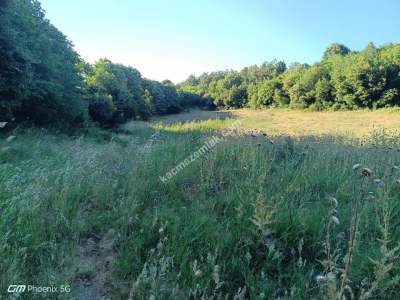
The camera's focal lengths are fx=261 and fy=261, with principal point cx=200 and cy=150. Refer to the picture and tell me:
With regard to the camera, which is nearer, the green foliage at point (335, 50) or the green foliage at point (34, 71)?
the green foliage at point (34, 71)

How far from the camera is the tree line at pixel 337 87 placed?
119 feet

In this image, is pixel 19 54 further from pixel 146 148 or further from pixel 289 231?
pixel 289 231

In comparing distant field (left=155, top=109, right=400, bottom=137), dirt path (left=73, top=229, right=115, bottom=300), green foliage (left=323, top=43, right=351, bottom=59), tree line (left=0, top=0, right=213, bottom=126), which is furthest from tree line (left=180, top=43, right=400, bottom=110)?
dirt path (left=73, top=229, right=115, bottom=300)

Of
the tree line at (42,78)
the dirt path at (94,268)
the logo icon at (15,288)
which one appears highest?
the tree line at (42,78)

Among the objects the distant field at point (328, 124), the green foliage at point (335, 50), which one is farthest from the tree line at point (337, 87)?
the green foliage at point (335, 50)

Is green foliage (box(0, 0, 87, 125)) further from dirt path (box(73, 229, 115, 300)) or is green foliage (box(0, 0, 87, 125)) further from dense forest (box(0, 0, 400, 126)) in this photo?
dirt path (box(73, 229, 115, 300))

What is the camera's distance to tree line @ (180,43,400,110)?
119ft

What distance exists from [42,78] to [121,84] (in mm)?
16537

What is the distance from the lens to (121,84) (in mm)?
27781

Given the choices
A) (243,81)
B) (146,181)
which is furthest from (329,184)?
(243,81)

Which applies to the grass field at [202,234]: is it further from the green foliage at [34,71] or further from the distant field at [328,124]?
the green foliage at [34,71]

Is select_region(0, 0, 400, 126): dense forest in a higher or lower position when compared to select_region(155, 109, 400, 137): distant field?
higher

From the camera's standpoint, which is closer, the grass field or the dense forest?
the grass field

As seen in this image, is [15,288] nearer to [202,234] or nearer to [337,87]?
[202,234]
